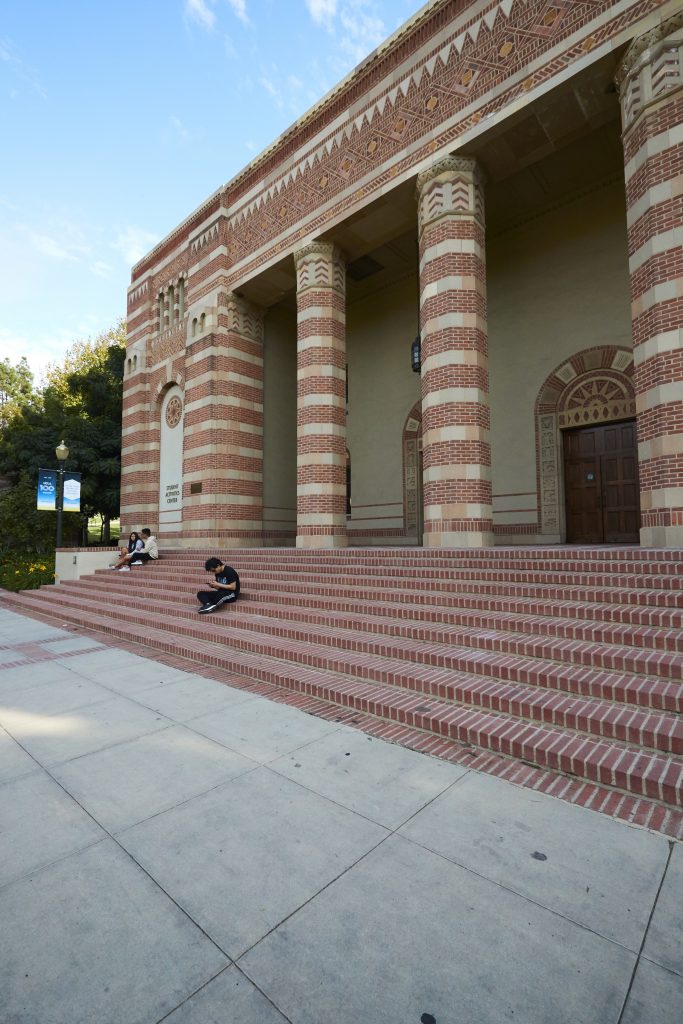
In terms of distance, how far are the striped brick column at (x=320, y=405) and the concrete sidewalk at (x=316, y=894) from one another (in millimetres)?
8632

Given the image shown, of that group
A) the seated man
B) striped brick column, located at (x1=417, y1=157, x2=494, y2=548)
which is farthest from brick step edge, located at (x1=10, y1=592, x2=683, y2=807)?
the seated man

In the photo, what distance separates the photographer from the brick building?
7.89 metres

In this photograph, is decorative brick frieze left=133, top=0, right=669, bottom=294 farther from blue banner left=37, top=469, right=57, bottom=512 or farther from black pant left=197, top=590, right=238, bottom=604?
black pant left=197, top=590, right=238, bottom=604

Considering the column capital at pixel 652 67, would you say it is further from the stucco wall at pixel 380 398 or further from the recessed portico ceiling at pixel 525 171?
the stucco wall at pixel 380 398

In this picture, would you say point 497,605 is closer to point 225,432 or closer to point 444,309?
point 444,309

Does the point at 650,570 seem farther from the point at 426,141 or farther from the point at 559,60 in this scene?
the point at 426,141

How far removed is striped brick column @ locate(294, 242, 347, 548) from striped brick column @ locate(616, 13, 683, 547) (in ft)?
22.3

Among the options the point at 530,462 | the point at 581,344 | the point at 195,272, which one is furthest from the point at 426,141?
the point at 195,272

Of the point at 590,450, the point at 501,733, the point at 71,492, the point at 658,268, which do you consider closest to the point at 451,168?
the point at 658,268

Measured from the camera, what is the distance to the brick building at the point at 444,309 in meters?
7.89

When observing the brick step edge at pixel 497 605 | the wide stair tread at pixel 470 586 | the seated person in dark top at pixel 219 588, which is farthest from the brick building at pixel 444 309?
the seated person in dark top at pixel 219 588

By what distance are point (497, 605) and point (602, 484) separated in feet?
24.0

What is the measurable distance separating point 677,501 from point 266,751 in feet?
21.6

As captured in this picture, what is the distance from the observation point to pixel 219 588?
8.36m
